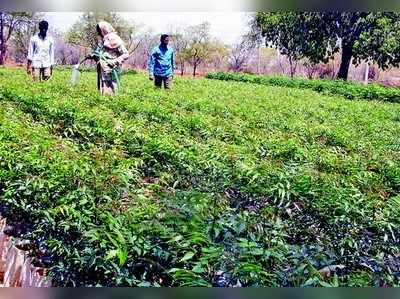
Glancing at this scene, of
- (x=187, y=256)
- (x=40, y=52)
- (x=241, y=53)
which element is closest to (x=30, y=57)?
(x=40, y=52)

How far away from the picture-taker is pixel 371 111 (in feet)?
7.68

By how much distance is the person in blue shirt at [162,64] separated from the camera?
7.58 feet

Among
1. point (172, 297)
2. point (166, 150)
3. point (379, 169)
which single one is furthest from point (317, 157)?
point (172, 297)

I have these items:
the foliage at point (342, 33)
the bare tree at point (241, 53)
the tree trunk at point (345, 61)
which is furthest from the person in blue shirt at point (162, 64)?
the tree trunk at point (345, 61)

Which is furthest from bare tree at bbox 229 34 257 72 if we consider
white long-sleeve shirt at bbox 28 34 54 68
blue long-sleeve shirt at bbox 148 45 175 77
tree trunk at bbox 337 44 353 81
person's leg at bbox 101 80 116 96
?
white long-sleeve shirt at bbox 28 34 54 68

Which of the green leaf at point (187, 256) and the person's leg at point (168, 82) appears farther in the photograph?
the person's leg at point (168, 82)

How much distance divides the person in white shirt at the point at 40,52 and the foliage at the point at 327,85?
59cm

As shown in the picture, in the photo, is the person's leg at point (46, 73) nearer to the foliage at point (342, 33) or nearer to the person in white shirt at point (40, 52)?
the person in white shirt at point (40, 52)

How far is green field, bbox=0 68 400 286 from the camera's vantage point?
6.83 ft

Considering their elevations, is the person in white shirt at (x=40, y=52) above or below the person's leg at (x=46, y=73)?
above

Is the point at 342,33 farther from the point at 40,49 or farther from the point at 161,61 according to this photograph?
the point at 40,49

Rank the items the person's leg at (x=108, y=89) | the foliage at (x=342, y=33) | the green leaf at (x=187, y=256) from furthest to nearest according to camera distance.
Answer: the person's leg at (x=108, y=89), the foliage at (x=342, y=33), the green leaf at (x=187, y=256)

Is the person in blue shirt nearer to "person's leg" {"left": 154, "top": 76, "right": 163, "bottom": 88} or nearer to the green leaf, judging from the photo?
"person's leg" {"left": 154, "top": 76, "right": 163, "bottom": 88}

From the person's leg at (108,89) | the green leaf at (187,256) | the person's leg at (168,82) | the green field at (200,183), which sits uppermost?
the person's leg at (168,82)
